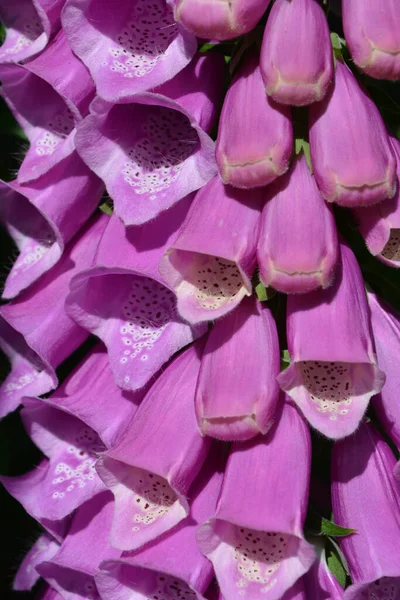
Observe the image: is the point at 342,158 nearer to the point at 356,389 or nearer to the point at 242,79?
the point at 242,79

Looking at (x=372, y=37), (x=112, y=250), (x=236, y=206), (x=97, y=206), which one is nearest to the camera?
(x=372, y=37)

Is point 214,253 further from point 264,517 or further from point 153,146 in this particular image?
point 264,517

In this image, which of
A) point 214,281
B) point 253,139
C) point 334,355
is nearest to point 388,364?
point 334,355

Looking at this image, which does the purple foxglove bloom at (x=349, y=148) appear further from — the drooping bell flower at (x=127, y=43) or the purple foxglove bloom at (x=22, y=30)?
the purple foxglove bloom at (x=22, y=30)

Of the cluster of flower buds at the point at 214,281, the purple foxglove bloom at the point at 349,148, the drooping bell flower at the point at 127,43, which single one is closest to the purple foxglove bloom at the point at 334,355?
the cluster of flower buds at the point at 214,281

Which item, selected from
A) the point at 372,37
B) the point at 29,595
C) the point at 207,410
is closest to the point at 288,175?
the point at 372,37

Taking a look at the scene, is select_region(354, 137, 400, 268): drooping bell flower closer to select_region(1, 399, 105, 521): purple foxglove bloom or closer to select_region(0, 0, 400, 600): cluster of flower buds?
select_region(0, 0, 400, 600): cluster of flower buds

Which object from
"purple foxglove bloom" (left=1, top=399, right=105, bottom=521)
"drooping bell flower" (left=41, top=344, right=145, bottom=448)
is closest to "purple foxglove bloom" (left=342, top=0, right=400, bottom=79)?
"drooping bell flower" (left=41, top=344, right=145, bottom=448)
